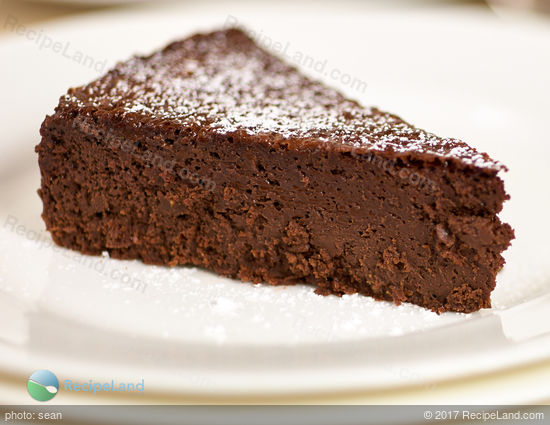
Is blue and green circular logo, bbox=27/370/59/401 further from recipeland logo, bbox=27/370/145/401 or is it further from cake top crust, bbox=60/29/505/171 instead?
cake top crust, bbox=60/29/505/171

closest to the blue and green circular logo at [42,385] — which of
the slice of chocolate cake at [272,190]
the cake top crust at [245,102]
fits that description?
the slice of chocolate cake at [272,190]

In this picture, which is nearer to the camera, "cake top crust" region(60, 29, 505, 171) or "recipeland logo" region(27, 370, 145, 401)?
"recipeland logo" region(27, 370, 145, 401)

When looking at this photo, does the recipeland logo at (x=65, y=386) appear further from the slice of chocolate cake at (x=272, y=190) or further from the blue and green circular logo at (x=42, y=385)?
the slice of chocolate cake at (x=272, y=190)

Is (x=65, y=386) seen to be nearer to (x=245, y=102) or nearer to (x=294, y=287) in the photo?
(x=294, y=287)

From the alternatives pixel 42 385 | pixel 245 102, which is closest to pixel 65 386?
pixel 42 385

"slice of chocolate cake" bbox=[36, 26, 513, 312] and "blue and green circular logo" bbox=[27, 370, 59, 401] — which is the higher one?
"slice of chocolate cake" bbox=[36, 26, 513, 312]

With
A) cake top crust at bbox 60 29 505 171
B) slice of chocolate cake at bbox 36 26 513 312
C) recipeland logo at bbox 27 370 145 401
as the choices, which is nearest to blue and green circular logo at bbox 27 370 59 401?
recipeland logo at bbox 27 370 145 401

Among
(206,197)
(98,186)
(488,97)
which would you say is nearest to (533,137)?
(488,97)

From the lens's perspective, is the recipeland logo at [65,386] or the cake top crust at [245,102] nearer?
the recipeland logo at [65,386]
